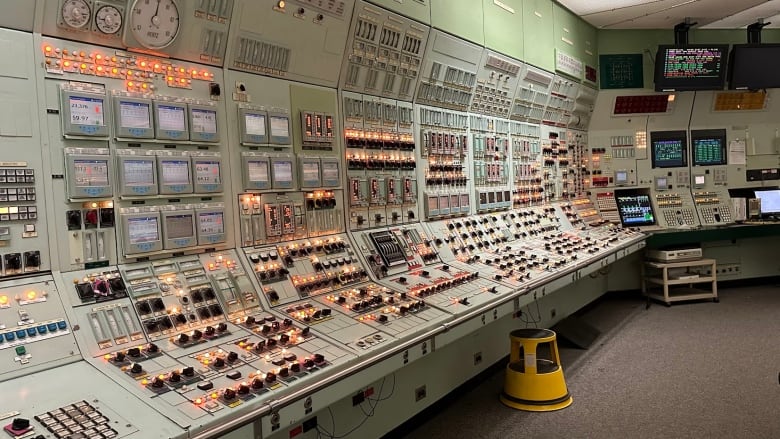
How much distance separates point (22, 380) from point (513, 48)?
4.70 m

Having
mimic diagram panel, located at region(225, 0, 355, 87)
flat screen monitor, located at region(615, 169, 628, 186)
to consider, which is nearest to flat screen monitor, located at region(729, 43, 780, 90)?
flat screen monitor, located at region(615, 169, 628, 186)

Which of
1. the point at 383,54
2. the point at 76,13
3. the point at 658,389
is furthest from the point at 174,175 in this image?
the point at 658,389

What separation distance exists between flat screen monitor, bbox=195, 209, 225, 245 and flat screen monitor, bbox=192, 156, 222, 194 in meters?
0.11

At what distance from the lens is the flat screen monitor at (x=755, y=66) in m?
7.07

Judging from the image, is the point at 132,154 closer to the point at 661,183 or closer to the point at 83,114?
the point at 83,114

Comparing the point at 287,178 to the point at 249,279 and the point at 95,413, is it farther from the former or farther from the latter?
the point at 95,413

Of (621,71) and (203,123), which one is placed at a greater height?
(621,71)

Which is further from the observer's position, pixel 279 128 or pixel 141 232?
pixel 279 128

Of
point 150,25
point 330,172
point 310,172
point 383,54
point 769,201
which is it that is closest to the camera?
point 150,25

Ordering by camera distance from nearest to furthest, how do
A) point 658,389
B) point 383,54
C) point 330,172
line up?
1. point 330,172
2. point 383,54
3. point 658,389

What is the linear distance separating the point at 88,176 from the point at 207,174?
1.90 feet

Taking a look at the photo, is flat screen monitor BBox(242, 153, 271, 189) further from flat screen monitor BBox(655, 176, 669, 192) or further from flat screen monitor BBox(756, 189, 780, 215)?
flat screen monitor BBox(756, 189, 780, 215)

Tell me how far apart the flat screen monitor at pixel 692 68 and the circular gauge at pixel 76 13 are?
21.7 feet

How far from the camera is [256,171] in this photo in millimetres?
3059
